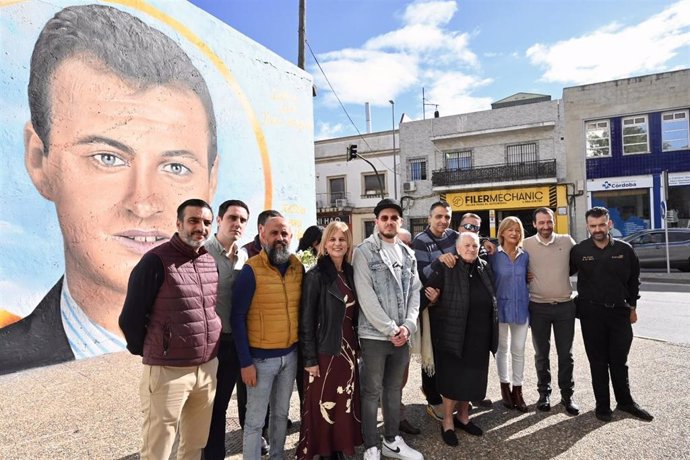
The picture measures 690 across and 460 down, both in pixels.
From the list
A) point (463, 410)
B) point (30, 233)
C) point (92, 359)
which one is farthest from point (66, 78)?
point (463, 410)

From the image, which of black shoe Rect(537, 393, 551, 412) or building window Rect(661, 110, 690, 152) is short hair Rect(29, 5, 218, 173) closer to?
black shoe Rect(537, 393, 551, 412)

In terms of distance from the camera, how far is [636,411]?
3762 millimetres

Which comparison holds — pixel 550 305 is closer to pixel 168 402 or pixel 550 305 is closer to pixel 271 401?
pixel 271 401

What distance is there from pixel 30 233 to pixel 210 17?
14.9 ft

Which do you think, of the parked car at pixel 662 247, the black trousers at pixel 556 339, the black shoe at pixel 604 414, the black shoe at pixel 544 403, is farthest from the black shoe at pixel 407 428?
the parked car at pixel 662 247

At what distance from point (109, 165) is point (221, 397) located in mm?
4119

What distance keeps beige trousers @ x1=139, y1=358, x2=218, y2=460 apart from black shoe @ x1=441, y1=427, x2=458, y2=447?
75.7 inches

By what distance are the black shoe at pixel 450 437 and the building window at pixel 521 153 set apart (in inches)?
866

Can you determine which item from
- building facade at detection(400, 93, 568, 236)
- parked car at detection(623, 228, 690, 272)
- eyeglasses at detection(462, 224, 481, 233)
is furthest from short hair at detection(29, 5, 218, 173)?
building facade at detection(400, 93, 568, 236)

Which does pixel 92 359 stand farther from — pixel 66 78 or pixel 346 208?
pixel 346 208

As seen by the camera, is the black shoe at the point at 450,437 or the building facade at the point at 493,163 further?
the building facade at the point at 493,163

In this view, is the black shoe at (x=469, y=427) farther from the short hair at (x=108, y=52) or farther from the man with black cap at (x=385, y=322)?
the short hair at (x=108, y=52)

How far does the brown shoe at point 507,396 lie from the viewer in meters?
4.01

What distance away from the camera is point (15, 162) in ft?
16.3
